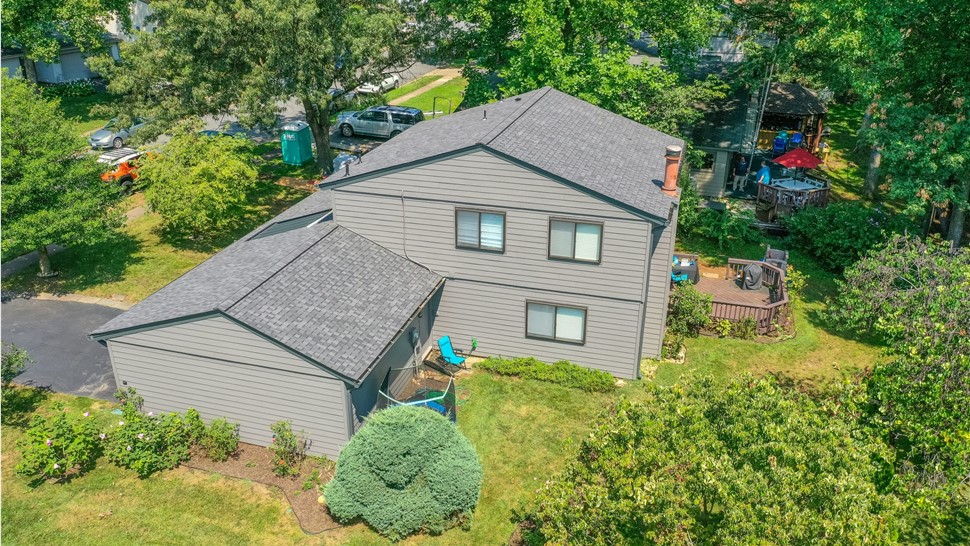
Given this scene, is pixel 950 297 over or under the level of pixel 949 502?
over

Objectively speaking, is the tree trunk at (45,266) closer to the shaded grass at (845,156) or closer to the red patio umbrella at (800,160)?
the red patio umbrella at (800,160)

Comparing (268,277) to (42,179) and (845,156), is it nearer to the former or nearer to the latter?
(42,179)

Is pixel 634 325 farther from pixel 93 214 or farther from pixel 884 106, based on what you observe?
pixel 93 214

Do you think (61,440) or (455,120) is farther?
(455,120)

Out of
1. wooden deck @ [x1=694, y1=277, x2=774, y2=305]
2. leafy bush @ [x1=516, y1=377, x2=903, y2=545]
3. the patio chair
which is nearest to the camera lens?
leafy bush @ [x1=516, y1=377, x2=903, y2=545]

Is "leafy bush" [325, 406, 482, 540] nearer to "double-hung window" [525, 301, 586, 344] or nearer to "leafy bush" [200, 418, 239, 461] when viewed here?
"leafy bush" [200, 418, 239, 461]

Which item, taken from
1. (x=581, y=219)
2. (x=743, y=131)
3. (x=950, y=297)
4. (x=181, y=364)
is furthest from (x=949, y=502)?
(x=743, y=131)

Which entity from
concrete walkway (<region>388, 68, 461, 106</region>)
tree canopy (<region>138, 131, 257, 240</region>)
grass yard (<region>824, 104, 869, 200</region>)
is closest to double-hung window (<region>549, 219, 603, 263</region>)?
tree canopy (<region>138, 131, 257, 240</region>)
